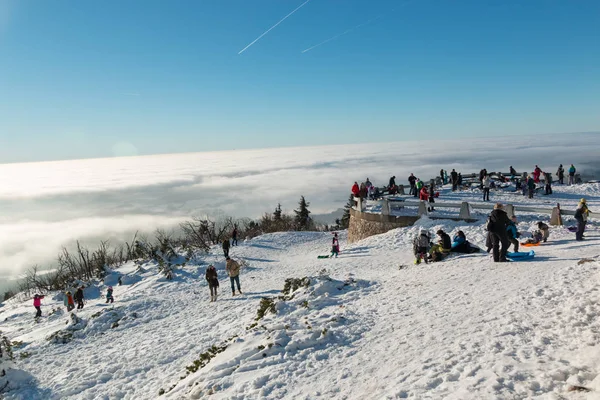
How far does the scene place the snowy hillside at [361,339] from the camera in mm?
5352

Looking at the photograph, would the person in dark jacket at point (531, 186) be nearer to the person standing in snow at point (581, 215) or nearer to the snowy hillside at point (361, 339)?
the snowy hillside at point (361, 339)

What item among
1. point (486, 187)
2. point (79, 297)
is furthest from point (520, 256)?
point (79, 297)

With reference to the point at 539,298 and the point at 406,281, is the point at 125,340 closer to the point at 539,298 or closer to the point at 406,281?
the point at 406,281

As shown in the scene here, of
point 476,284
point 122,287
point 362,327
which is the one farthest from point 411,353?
point 122,287

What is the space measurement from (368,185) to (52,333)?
22726 millimetres

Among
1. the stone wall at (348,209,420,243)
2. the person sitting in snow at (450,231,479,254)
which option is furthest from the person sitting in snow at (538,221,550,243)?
the stone wall at (348,209,420,243)

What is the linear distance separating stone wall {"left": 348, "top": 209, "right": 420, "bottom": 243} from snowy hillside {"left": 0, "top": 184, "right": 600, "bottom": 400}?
5.12m

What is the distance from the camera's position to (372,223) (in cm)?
2280

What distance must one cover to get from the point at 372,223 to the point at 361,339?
15.7 meters

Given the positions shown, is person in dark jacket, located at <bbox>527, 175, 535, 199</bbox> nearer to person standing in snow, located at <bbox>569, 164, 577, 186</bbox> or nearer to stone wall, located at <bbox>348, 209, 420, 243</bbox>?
person standing in snow, located at <bbox>569, 164, 577, 186</bbox>

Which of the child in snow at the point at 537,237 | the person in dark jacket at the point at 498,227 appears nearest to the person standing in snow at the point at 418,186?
the child in snow at the point at 537,237

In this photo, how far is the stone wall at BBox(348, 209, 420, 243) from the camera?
21.3 metres

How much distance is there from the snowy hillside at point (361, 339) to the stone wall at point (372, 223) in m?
5.12

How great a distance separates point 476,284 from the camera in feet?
31.1
